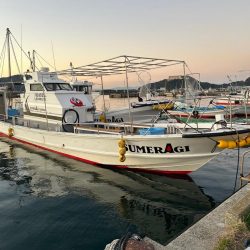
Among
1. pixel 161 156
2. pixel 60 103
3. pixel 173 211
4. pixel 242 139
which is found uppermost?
pixel 60 103

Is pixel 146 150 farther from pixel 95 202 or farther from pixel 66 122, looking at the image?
pixel 66 122

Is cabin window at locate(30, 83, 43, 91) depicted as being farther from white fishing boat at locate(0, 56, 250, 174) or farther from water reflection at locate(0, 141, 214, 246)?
water reflection at locate(0, 141, 214, 246)

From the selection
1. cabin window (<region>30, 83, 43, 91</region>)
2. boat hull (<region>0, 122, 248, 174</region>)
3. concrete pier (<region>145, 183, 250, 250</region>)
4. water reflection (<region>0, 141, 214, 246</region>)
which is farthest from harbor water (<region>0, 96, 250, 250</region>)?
cabin window (<region>30, 83, 43, 91</region>)

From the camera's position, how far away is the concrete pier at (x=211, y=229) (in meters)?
4.90

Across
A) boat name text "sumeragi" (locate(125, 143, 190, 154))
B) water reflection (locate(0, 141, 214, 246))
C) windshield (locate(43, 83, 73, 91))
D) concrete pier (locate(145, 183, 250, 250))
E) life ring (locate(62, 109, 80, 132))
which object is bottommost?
water reflection (locate(0, 141, 214, 246))

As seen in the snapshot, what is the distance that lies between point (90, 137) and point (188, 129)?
14.0 feet

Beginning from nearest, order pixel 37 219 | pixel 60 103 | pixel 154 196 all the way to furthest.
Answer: pixel 37 219, pixel 154 196, pixel 60 103

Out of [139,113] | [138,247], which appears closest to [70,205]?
[138,247]

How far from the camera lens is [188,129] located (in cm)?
1149

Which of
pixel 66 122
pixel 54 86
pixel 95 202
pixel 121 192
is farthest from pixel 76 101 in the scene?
pixel 95 202

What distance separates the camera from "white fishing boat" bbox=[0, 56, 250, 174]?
10.6 m

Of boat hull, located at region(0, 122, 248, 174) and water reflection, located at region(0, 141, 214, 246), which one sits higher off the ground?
boat hull, located at region(0, 122, 248, 174)

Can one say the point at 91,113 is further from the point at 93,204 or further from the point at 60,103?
the point at 93,204

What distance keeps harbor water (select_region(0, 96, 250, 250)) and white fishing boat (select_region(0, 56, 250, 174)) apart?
0.71m
